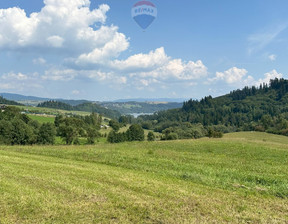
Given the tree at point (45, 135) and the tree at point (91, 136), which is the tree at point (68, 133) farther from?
the tree at point (91, 136)

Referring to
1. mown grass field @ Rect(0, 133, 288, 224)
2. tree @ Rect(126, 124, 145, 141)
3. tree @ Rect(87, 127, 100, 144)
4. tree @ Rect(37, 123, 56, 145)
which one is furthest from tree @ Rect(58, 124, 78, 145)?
mown grass field @ Rect(0, 133, 288, 224)

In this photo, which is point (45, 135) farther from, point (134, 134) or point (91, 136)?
point (134, 134)

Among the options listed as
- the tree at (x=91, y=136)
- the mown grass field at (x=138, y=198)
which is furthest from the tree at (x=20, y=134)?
A: the mown grass field at (x=138, y=198)

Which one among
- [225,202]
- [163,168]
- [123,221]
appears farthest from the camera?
[163,168]

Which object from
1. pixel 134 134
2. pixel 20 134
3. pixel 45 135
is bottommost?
pixel 134 134

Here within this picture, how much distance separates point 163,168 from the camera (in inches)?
804

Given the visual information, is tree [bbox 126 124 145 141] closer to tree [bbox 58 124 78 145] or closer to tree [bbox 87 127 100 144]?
tree [bbox 87 127 100 144]

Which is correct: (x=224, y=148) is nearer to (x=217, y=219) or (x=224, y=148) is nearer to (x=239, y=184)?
(x=239, y=184)

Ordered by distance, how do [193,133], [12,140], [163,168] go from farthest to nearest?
[193,133] < [12,140] < [163,168]

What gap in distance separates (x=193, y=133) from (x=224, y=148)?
379 feet

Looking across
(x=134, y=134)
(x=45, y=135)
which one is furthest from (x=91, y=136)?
(x=134, y=134)

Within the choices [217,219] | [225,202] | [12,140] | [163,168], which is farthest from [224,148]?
[12,140]

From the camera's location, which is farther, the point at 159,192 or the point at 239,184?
the point at 239,184

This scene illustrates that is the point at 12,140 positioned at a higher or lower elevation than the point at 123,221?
lower
